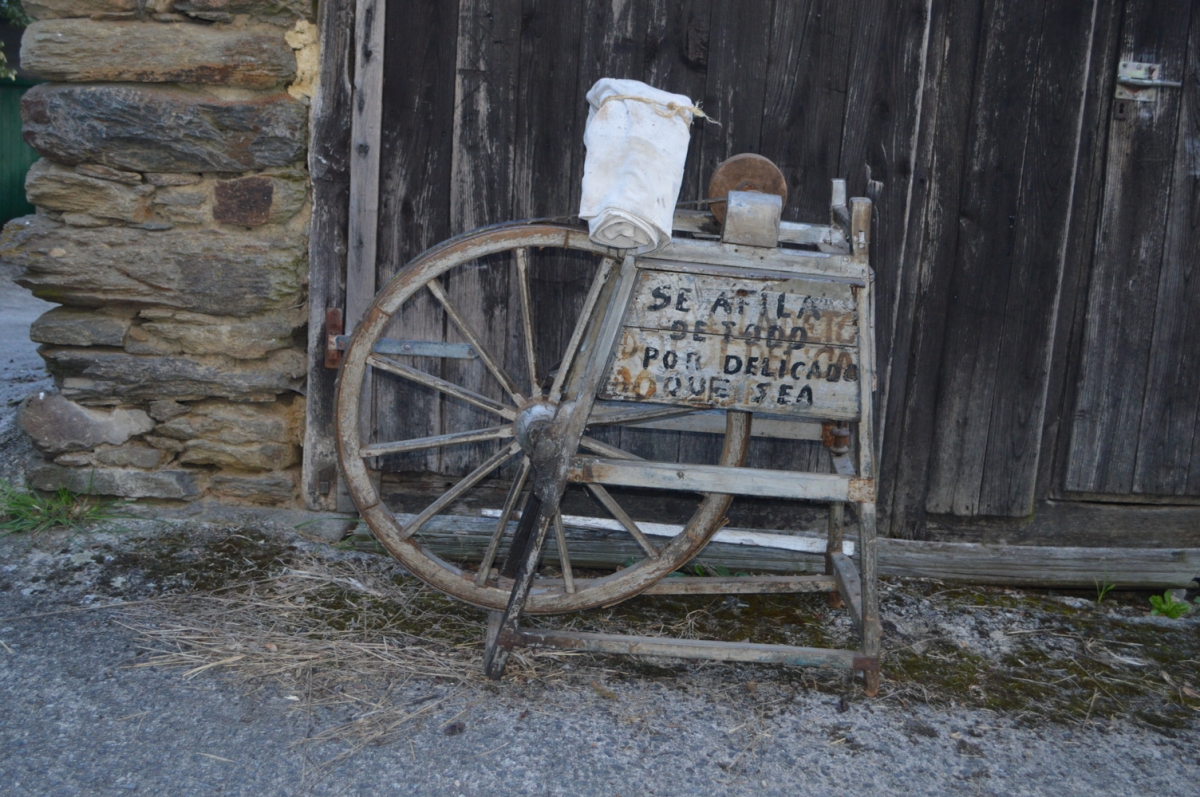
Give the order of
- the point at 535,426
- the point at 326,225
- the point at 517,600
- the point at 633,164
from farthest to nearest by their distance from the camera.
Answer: the point at 326,225
the point at 535,426
the point at 517,600
the point at 633,164

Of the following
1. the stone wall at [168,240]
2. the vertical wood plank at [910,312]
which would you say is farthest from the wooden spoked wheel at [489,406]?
the vertical wood plank at [910,312]

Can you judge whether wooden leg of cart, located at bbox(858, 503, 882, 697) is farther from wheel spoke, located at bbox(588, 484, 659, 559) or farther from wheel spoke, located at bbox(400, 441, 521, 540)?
wheel spoke, located at bbox(400, 441, 521, 540)

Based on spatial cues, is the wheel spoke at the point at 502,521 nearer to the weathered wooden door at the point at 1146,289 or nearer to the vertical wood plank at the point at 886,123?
the vertical wood plank at the point at 886,123

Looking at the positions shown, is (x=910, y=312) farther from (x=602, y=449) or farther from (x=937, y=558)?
(x=602, y=449)

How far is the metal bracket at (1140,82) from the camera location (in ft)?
9.98

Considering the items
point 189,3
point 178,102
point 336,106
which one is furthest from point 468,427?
point 189,3

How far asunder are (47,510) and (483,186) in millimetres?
1690

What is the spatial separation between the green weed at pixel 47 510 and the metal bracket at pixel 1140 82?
337 centimetres

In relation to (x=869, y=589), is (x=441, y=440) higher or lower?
higher

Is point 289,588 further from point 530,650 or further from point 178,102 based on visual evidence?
point 178,102

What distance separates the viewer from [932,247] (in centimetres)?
313

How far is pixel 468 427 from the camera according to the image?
324 cm

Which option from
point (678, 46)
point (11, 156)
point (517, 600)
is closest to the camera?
point (517, 600)

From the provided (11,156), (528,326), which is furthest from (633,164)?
(11,156)
